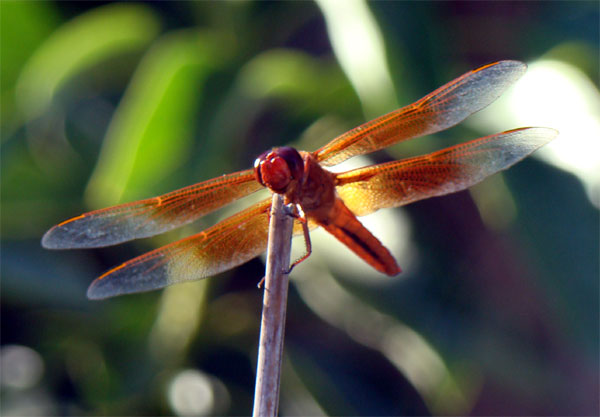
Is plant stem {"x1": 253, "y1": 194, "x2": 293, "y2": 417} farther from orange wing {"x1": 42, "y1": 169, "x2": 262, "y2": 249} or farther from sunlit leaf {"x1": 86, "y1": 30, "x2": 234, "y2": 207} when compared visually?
sunlit leaf {"x1": 86, "y1": 30, "x2": 234, "y2": 207}

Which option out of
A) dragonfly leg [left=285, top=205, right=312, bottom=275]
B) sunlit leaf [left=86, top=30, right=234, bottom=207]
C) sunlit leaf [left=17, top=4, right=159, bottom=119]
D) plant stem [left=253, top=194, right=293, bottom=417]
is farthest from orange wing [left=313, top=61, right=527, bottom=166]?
sunlit leaf [left=17, top=4, right=159, bottom=119]

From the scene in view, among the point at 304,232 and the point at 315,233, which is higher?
the point at 315,233

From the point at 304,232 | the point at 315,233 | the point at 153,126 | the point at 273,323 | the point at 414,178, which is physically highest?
the point at 153,126

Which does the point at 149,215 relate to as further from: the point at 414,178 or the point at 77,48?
the point at 77,48

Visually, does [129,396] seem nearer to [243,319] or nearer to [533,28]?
[243,319]

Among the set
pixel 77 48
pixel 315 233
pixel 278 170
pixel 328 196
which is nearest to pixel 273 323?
pixel 278 170

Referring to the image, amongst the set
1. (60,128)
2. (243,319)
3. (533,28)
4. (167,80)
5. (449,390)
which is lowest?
(449,390)

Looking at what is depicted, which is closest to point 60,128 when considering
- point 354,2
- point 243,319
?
point 243,319
